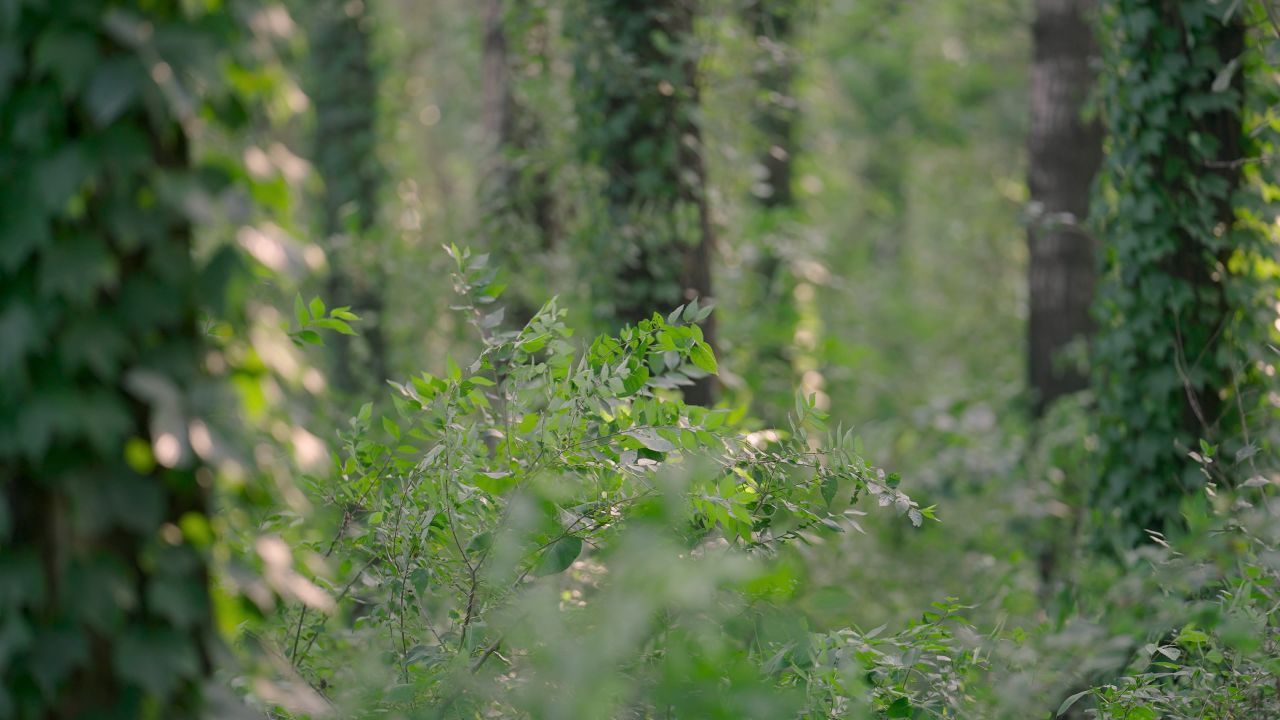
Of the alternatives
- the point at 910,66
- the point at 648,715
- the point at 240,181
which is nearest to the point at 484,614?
the point at 648,715

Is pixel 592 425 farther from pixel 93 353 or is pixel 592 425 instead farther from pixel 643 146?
pixel 643 146

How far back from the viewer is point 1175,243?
4996 mm

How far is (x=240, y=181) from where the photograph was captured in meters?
2.01

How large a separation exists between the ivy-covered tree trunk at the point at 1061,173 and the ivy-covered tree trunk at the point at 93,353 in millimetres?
6957

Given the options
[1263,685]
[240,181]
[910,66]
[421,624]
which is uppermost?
[240,181]

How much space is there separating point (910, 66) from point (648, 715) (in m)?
15.3

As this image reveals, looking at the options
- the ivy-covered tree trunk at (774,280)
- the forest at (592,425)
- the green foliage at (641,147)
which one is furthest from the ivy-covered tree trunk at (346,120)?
the green foliage at (641,147)

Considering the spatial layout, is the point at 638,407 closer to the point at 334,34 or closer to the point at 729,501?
the point at 729,501

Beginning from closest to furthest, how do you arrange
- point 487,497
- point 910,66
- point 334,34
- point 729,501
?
point 729,501 → point 487,497 → point 334,34 → point 910,66

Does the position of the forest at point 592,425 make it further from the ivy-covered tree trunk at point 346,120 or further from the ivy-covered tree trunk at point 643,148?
the ivy-covered tree trunk at point 346,120

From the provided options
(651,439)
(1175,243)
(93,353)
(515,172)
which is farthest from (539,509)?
(515,172)

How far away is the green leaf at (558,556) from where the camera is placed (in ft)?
10.1

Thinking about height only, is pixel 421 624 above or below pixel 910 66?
above

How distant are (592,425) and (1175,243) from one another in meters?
3.06
